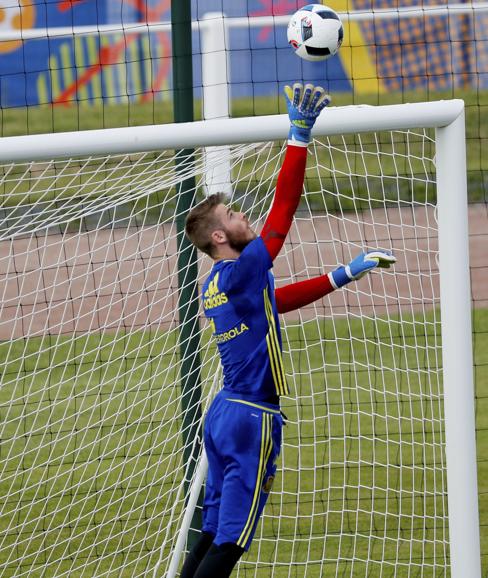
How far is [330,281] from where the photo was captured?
16.5 ft

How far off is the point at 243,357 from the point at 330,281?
0.52 metres

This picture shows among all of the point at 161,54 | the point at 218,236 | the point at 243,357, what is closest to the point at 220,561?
the point at 243,357

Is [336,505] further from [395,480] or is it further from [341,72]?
[341,72]

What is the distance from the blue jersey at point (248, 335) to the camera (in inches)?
187

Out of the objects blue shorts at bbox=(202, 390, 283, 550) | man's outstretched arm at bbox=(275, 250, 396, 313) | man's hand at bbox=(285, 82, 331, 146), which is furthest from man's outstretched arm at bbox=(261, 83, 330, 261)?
blue shorts at bbox=(202, 390, 283, 550)

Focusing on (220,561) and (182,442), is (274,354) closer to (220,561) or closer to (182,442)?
(220,561)

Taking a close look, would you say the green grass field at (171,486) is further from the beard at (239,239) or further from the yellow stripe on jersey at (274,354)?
the beard at (239,239)

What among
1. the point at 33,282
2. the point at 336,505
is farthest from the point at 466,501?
the point at 33,282

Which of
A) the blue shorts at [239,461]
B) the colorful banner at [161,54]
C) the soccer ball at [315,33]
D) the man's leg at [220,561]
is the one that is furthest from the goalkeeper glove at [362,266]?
the colorful banner at [161,54]

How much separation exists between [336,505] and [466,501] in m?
2.08

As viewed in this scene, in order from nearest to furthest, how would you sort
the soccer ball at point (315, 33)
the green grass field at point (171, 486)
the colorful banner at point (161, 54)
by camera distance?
the soccer ball at point (315, 33) < the green grass field at point (171, 486) < the colorful banner at point (161, 54)

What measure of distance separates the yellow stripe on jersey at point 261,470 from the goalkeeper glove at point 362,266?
64 cm

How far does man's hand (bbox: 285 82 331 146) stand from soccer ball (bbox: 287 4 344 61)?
26cm

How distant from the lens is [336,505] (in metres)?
6.98
